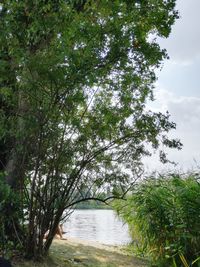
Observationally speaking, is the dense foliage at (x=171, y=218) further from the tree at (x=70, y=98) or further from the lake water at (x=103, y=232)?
the lake water at (x=103, y=232)

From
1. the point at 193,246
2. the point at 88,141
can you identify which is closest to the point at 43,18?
the point at 88,141

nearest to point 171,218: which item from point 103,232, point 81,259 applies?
point 81,259

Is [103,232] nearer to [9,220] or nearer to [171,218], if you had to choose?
[171,218]

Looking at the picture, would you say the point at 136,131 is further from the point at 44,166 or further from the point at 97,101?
the point at 44,166

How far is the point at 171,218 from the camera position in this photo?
6.70 metres

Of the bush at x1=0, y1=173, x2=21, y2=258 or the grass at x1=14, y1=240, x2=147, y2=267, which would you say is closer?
the bush at x1=0, y1=173, x2=21, y2=258

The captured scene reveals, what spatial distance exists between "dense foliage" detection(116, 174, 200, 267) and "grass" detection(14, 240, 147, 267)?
0.63m

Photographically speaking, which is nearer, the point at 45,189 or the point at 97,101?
the point at 45,189

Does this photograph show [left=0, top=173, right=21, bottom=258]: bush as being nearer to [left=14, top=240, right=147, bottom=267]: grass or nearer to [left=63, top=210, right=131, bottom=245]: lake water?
[left=14, top=240, right=147, bottom=267]: grass

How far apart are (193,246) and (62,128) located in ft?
9.48

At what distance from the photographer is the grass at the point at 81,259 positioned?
6.91 m

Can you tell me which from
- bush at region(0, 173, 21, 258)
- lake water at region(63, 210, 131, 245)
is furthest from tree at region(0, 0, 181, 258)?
lake water at region(63, 210, 131, 245)

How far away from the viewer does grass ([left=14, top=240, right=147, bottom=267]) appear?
6912mm

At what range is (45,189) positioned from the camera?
6.57 meters
